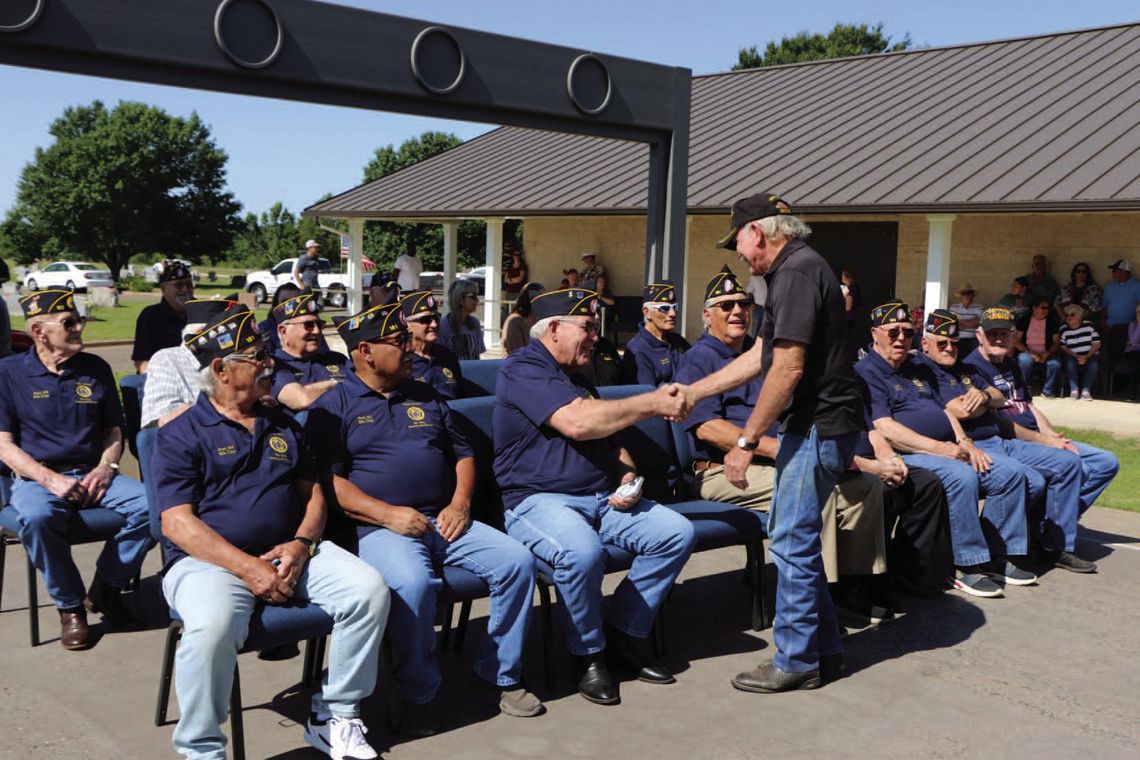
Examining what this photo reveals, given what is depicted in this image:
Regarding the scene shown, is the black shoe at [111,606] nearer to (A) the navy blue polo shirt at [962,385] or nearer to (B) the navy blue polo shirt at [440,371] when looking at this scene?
(B) the navy blue polo shirt at [440,371]

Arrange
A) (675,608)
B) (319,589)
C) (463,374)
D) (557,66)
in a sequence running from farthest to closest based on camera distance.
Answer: (557,66) → (463,374) → (675,608) → (319,589)

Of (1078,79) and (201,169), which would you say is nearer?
(1078,79)

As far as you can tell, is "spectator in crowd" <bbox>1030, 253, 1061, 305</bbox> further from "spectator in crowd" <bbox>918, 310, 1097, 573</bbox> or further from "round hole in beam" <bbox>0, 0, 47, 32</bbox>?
"round hole in beam" <bbox>0, 0, 47, 32</bbox>

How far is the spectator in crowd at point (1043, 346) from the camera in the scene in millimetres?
14336

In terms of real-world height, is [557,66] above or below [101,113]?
below

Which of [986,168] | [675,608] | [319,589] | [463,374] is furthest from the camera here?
[986,168]

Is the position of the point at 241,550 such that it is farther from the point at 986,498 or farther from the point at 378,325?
the point at 986,498

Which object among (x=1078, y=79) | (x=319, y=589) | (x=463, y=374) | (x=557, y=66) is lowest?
(x=319, y=589)

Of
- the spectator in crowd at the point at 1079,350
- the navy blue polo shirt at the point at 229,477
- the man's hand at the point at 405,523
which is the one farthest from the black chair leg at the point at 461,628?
the spectator in crowd at the point at 1079,350

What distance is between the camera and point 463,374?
700 centimetres

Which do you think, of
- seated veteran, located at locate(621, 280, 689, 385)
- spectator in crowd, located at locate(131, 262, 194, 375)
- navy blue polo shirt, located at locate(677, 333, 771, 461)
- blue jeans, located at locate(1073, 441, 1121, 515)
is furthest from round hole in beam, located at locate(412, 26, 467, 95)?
blue jeans, located at locate(1073, 441, 1121, 515)

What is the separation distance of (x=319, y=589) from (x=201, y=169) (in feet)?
212

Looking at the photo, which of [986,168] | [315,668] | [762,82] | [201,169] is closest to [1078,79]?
[986,168]

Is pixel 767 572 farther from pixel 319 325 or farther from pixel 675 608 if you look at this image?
pixel 319 325
